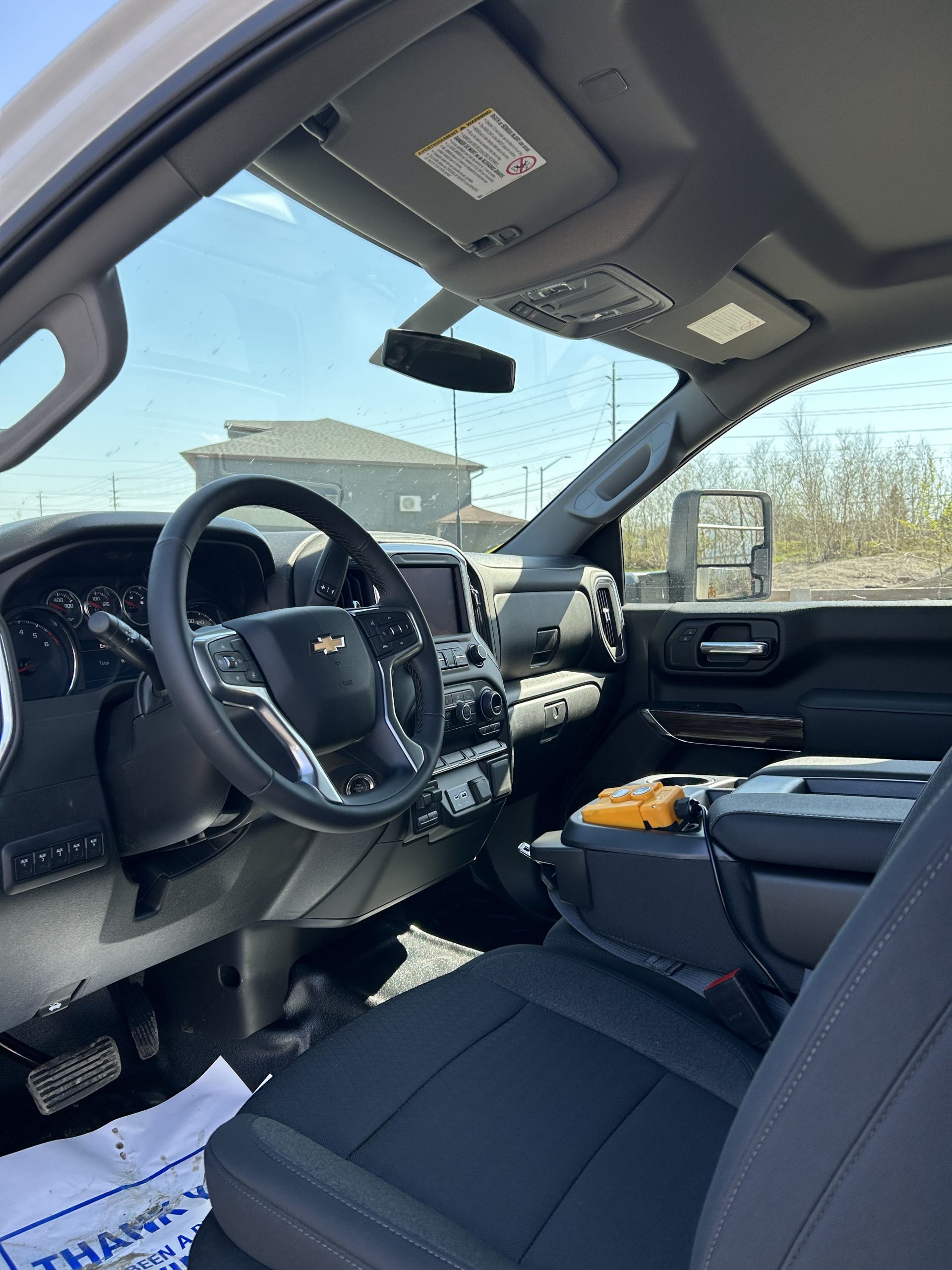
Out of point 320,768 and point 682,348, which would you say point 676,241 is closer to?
point 682,348

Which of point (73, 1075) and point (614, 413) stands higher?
point (614, 413)

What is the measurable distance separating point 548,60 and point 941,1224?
4.42ft

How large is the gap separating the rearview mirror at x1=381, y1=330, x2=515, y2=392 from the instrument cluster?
0.80m

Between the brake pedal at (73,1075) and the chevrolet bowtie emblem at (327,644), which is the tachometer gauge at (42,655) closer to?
the chevrolet bowtie emblem at (327,644)

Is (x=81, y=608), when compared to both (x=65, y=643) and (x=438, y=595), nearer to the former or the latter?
(x=65, y=643)

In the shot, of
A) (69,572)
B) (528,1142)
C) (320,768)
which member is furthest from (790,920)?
(69,572)

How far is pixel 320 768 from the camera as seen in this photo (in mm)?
1233

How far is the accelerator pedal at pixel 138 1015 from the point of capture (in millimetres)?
1855

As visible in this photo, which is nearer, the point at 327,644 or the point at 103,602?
the point at 327,644

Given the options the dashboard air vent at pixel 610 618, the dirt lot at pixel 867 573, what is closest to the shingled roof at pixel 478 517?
the dashboard air vent at pixel 610 618

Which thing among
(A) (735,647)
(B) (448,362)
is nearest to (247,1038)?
(B) (448,362)

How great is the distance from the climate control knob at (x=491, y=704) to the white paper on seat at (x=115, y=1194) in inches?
35.8

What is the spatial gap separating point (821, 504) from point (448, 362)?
44.5 inches

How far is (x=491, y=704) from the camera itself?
6.66ft
